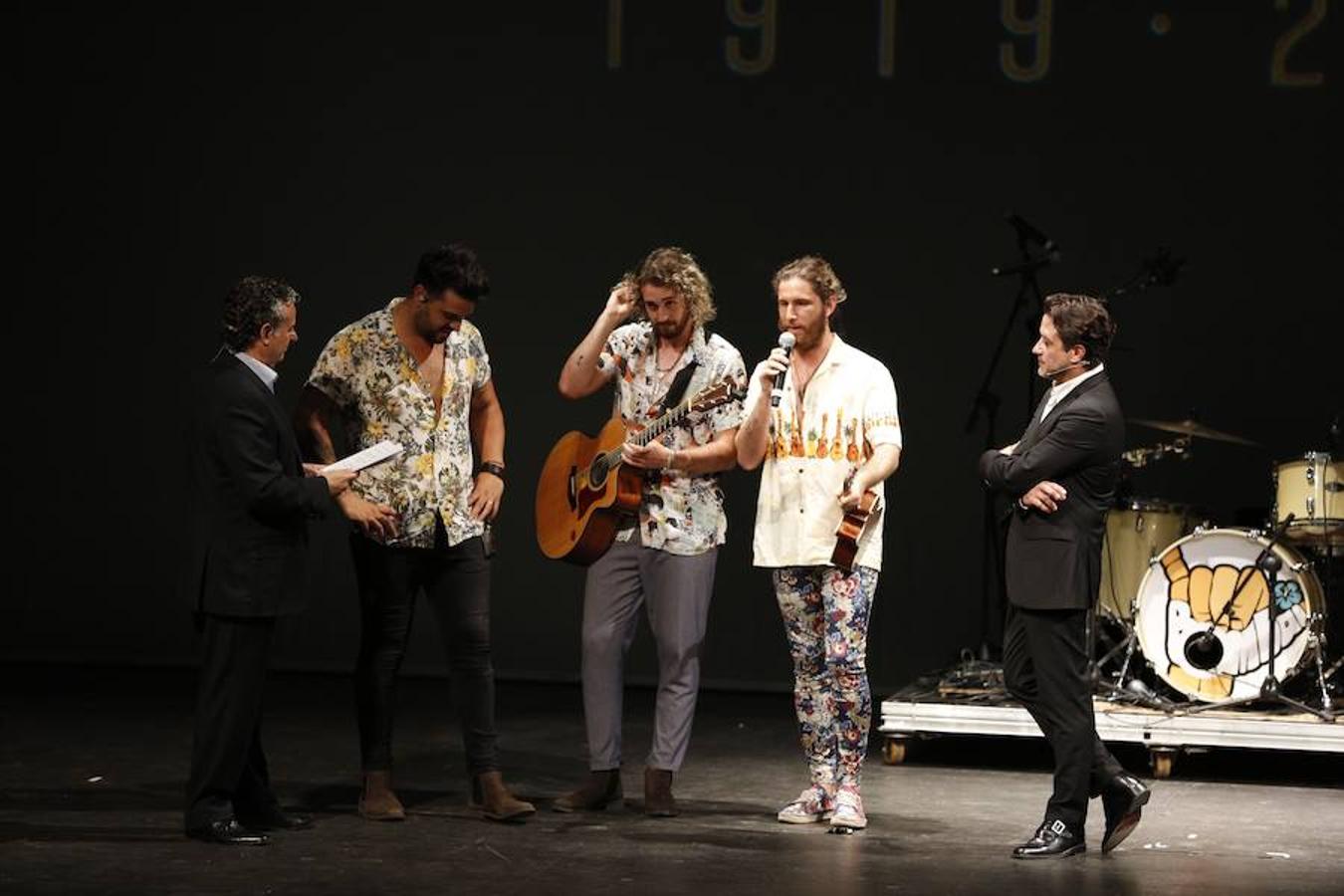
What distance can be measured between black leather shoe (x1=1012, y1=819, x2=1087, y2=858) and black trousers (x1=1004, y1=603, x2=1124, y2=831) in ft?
0.07

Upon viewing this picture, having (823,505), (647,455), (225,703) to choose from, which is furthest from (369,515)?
(823,505)

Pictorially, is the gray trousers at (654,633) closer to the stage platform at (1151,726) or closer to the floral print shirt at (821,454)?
the floral print shirt at (821,454)

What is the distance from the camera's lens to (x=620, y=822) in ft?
16.6

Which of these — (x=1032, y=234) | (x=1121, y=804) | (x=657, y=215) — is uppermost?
(x=657, y=215)

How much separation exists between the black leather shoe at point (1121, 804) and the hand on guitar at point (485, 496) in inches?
72.3

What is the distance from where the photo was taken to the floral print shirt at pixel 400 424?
16.2 feet

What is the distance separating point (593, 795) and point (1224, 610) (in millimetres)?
2452

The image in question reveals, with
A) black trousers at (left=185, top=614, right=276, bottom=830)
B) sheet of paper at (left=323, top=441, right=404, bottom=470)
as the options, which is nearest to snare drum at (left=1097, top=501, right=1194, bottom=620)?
sheet of paper at (left=323, top=441, right=404, bottom=470)

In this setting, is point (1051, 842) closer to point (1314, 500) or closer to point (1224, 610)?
point (1224, 610)

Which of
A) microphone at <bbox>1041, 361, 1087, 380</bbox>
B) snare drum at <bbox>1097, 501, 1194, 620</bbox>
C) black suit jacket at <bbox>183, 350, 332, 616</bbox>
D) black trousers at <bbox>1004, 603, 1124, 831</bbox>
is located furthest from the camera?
snare drum at <bbox>1097, 501, 1194, 620</bbox>

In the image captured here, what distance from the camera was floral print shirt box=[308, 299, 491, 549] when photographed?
4.95 metres

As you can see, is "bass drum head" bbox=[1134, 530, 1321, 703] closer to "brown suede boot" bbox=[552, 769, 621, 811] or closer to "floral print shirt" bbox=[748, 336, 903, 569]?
"floral print shirt" bbox=[748, 336, 903, 569]

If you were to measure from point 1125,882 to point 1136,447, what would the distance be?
3.50m

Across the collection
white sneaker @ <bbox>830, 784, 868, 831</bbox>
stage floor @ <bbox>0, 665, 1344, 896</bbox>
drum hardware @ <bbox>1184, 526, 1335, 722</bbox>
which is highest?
drum hardware @ <bbox>1184, 526, 1335, 722</bbox>
